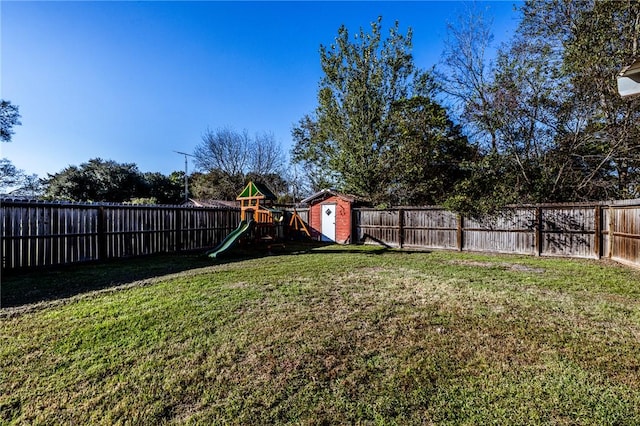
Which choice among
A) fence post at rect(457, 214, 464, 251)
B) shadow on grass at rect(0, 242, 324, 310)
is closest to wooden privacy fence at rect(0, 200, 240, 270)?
shadow on grass at rect(0, 242, 324, 310)

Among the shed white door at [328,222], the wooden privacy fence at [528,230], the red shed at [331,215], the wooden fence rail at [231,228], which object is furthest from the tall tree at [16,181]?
the wooden privacy fence at [528,230]

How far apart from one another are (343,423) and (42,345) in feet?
9.57

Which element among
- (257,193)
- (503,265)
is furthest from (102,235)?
(503,265)

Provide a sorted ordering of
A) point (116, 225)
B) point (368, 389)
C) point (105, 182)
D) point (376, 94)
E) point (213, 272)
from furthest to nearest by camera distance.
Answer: point (105, 182) < point (376, 94) < point (116, 225) < point (213, 272) < point (368, 389)

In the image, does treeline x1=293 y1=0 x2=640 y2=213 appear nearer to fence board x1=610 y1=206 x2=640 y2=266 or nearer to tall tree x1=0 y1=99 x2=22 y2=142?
fence board x1=610 y1=206 x2=640 y2=266

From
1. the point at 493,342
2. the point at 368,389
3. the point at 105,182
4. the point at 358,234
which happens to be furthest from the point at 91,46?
the point at 105,182

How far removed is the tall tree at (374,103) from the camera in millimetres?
14562

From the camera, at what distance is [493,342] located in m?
2.82

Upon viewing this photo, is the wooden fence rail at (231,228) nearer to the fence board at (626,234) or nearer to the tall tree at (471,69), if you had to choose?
the fence board at (626,234)

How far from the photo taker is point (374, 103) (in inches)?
583

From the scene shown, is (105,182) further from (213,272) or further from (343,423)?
(343,423)

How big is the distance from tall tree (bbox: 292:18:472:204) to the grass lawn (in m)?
Answer: 10.2

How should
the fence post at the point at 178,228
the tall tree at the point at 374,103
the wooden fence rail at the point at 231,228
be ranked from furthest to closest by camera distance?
the tall tree at the point at 374,103 < the fence post at the point at 178,228 < the wooden fence rail at the point at 231,228

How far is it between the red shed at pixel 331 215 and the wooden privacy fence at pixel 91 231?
15.7ft
